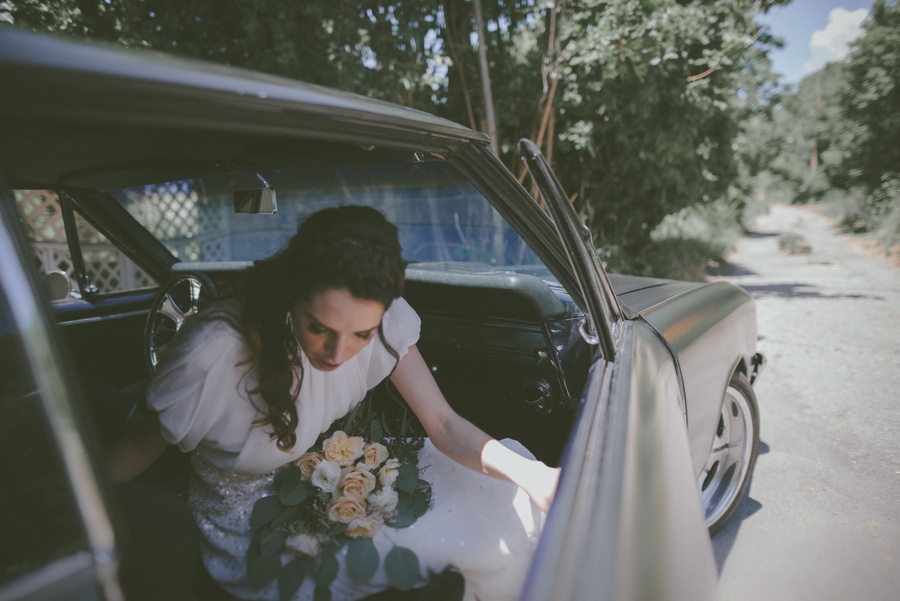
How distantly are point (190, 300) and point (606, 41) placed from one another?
5.44 meters

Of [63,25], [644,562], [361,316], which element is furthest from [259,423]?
[63,25]

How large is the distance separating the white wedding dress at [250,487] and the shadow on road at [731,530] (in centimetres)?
161

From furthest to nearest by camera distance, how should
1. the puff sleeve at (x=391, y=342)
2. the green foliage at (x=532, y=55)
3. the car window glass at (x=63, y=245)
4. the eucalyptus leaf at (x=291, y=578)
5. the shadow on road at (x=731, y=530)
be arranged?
the green foliage at (x=532, y=55) → the car window glass at (x=63, y=245) → the shadow on road at (x=731, y=530) → the puff sleeve at (x=391, y=342) → the eucalyptus leaf at (x=291, y=578)

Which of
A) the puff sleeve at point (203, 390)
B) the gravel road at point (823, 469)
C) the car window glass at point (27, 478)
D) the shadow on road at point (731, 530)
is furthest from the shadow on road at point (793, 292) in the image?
the car window glass at point (27, 478)

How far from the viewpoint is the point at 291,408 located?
1.32 m

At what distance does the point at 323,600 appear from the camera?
3.87ft

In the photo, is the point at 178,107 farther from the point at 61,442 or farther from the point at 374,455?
the point at 374,455

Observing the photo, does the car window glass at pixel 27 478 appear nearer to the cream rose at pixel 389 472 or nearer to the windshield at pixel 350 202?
the cream rose at pixel 389 472

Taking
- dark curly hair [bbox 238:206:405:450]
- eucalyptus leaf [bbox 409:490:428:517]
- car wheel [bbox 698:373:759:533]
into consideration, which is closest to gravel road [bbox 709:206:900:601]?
car wheel [bbox 698:373:759:533]

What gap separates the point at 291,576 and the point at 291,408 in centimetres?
39

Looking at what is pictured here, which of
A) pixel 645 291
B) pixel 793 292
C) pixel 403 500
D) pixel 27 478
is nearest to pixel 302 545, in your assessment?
pixel 403 500

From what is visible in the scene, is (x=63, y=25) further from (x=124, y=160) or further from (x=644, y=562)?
(x=644, y=562)

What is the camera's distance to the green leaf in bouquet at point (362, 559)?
119 centimetres

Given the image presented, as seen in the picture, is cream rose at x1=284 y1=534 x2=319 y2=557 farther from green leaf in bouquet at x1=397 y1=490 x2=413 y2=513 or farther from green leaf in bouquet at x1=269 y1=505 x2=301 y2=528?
green leaf in bouquet at x1=397 y1=490 x2=413 y2=513
